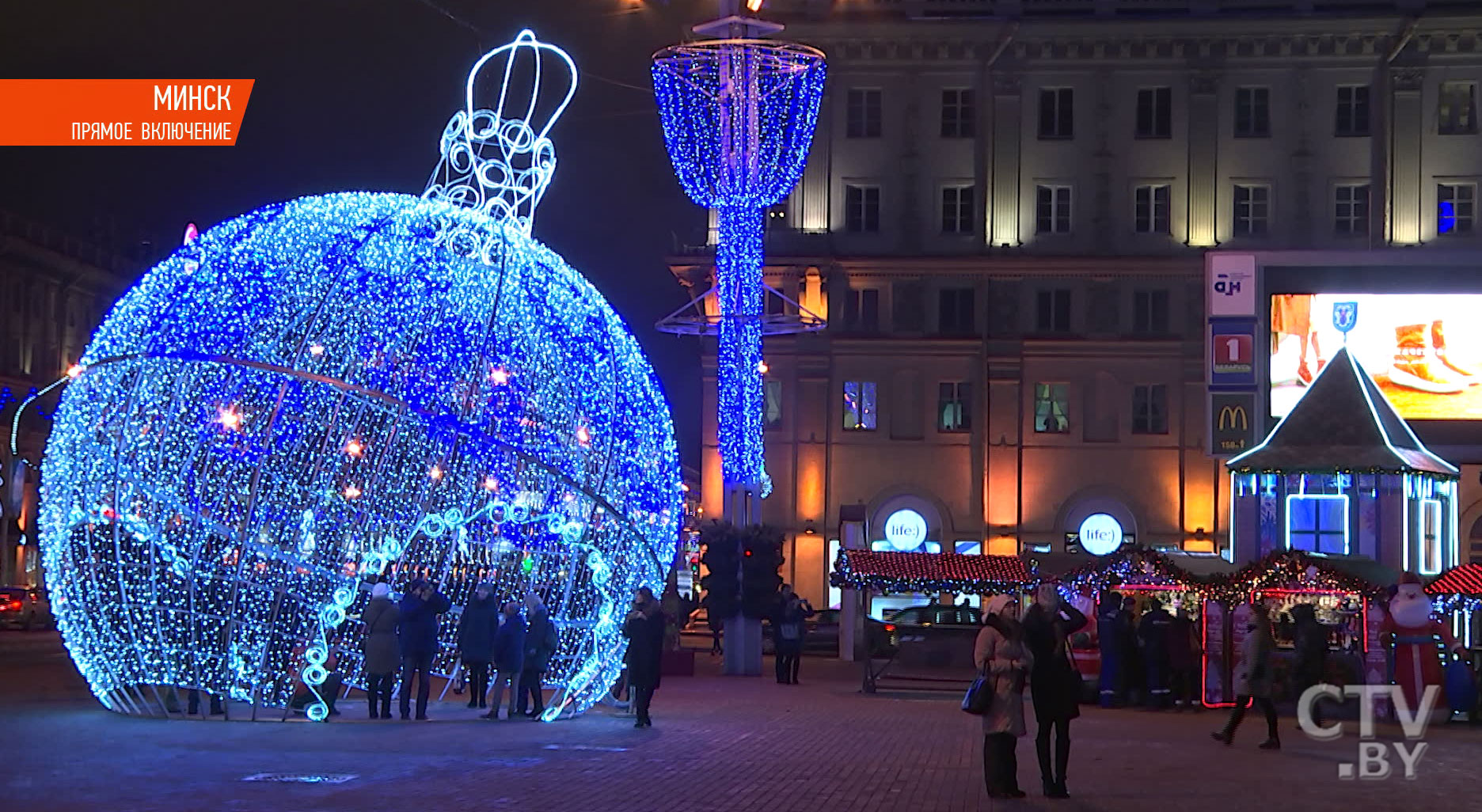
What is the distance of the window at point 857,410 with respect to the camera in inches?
2243

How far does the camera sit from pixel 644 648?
2014 cm

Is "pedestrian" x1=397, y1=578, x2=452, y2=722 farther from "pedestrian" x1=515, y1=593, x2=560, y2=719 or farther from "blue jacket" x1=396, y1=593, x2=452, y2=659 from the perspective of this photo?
"pedestrian" x1=515, y1=593, x2=560, y2=719

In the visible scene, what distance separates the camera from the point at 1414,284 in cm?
4741

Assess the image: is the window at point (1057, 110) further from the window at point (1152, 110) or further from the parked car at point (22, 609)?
the parked car at point (22, 609)

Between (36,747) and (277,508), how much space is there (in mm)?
3313

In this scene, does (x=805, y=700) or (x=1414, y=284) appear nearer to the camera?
(x=805, y=700)

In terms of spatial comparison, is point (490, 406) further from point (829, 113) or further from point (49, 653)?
point (829, 113)

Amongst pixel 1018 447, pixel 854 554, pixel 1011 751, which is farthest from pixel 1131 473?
pixel 1011 751

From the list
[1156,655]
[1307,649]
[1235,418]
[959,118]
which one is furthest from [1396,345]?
[1307,649]

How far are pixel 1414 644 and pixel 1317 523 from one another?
9.38m

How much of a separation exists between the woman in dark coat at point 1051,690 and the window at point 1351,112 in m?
44.3

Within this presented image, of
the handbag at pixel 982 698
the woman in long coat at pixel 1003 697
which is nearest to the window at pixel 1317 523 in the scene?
the woman in long coat at pixel 1003 697

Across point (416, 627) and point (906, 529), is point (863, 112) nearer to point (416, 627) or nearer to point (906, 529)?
point (906, 529)

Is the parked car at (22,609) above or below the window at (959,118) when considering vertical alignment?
below
